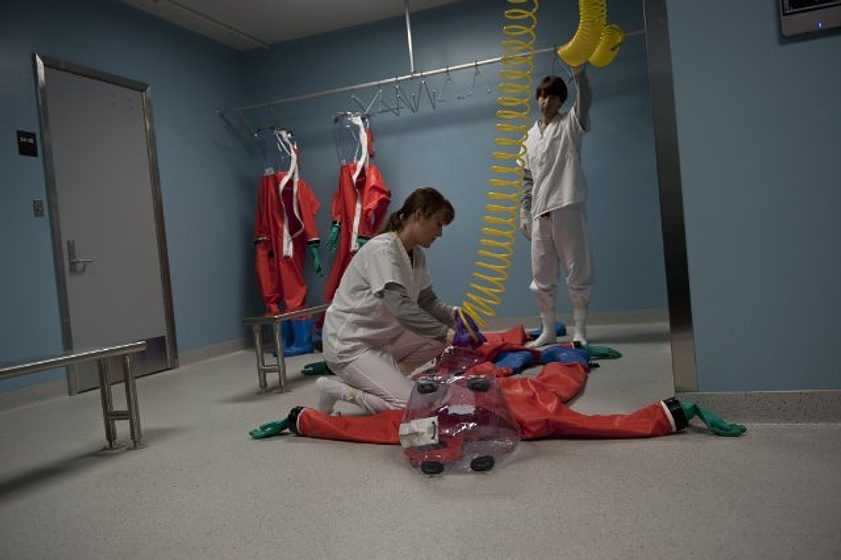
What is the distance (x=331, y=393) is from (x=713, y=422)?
1.48m

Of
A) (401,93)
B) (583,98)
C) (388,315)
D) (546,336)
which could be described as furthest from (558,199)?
(401,93)

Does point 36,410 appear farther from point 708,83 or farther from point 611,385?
point 708,83

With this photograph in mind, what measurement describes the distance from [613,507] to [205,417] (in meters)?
2.10

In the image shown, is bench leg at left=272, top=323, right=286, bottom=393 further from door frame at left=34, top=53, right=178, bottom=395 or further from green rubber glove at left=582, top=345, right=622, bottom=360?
green rubber glove at left=582, top=345, right=622, bottom=360

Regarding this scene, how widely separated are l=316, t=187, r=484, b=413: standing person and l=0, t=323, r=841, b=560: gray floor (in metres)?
0.32

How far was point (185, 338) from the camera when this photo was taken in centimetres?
503

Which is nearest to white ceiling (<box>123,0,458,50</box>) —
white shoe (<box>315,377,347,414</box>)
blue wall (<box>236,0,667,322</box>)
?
blue wall (<box>236,0,667,322</box>)

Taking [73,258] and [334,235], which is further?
[334,235]

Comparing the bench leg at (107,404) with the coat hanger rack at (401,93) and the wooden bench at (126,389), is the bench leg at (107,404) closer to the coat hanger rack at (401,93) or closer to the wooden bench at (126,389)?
the wooden bench at (126,389)

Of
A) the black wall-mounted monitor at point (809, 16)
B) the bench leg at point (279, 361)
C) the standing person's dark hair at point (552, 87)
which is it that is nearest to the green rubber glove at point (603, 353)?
the standing person's dark hair at point (552, 87)

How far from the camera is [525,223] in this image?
13.5 ft

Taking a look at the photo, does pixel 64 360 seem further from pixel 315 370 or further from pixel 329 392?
pixel 315 370

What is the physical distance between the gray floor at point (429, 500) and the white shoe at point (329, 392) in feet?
0.90

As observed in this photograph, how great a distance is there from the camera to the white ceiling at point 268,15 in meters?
4.83
